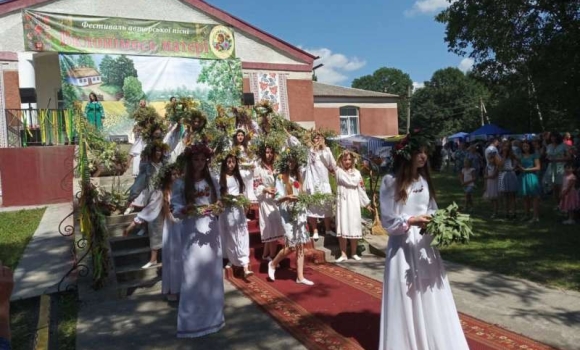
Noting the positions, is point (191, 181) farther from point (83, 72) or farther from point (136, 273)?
point (83, 72)

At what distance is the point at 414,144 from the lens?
13.6ft

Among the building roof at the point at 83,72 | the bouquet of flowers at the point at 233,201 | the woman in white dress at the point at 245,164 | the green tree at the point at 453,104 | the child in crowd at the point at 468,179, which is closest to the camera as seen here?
the bouquet of flowers at the point at 233,201

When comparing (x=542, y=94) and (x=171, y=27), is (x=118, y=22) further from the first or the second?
(x=542, y=94)

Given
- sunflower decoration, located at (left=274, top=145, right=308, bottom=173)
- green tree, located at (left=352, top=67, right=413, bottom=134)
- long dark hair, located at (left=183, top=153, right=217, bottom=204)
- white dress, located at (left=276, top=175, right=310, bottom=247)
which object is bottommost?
white dress, located at (left=276, top=175, right=310, bottom=247)

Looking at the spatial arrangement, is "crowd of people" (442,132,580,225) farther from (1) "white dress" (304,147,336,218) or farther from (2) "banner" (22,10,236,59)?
(2) "banner" (22,10,236,59)

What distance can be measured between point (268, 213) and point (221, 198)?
190cm

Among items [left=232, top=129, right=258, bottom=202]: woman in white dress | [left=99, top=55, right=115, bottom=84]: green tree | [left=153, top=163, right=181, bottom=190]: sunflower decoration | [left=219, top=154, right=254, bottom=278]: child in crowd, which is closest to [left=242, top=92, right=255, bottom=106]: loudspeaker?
[left=99, top=55, right=115, bottom=84]: green tree

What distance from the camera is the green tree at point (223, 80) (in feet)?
64.6

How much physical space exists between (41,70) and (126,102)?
384cm

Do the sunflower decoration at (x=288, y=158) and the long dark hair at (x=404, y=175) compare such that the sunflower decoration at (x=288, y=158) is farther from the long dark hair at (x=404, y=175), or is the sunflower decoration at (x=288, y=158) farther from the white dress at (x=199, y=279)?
the long dark hair at (x=404, y=175)

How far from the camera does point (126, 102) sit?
59.5ft

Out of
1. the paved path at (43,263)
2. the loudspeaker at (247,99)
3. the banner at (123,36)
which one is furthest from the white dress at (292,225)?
the banner at (123,36)

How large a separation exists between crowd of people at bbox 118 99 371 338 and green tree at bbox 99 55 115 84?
8671 mm

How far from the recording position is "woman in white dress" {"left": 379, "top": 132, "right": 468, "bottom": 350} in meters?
3.96
